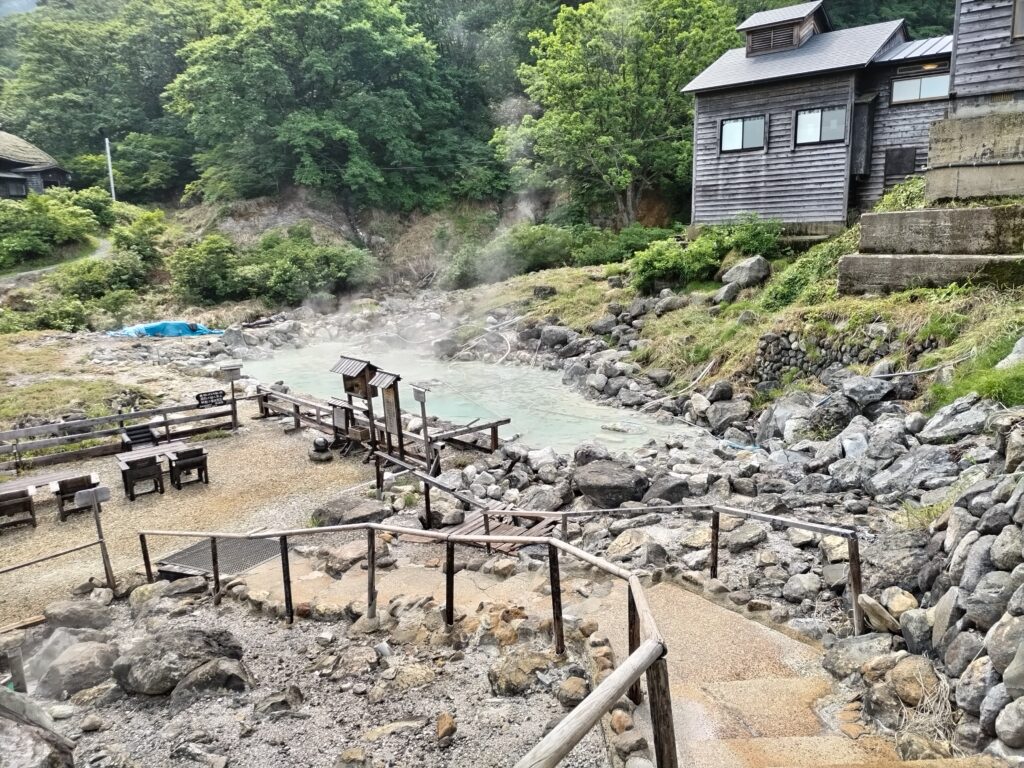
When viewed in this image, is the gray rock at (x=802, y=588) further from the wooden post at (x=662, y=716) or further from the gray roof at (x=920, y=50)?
the gray roof at (x=920, y=50)

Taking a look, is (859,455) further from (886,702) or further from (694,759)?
(694,759)

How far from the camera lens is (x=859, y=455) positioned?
9.71m

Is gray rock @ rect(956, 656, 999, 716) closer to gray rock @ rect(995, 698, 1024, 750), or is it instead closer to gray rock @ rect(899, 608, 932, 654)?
gray rock @ rect(995, 698, 1024, 750)

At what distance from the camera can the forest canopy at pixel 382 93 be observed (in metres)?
30.2

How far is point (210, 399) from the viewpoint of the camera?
15891mm

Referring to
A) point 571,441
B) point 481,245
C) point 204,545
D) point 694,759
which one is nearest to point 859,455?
point 571,441

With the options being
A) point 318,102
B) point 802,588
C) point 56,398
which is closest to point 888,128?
point 802,588

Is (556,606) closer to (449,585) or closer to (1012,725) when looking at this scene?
(449,585)

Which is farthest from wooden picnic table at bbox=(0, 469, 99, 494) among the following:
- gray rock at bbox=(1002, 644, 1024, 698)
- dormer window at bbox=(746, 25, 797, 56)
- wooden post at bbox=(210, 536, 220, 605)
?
dormer window at bbox=(746, 25, 797, 56)

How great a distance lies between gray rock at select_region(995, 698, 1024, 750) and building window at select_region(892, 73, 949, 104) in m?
20.6

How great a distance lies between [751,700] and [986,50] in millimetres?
13775

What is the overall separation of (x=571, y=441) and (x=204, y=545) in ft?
23.7

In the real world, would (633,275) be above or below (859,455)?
above

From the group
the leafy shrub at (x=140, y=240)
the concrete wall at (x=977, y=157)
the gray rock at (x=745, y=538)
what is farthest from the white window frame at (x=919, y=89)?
the leafy shrub at (x=140, y=240)
